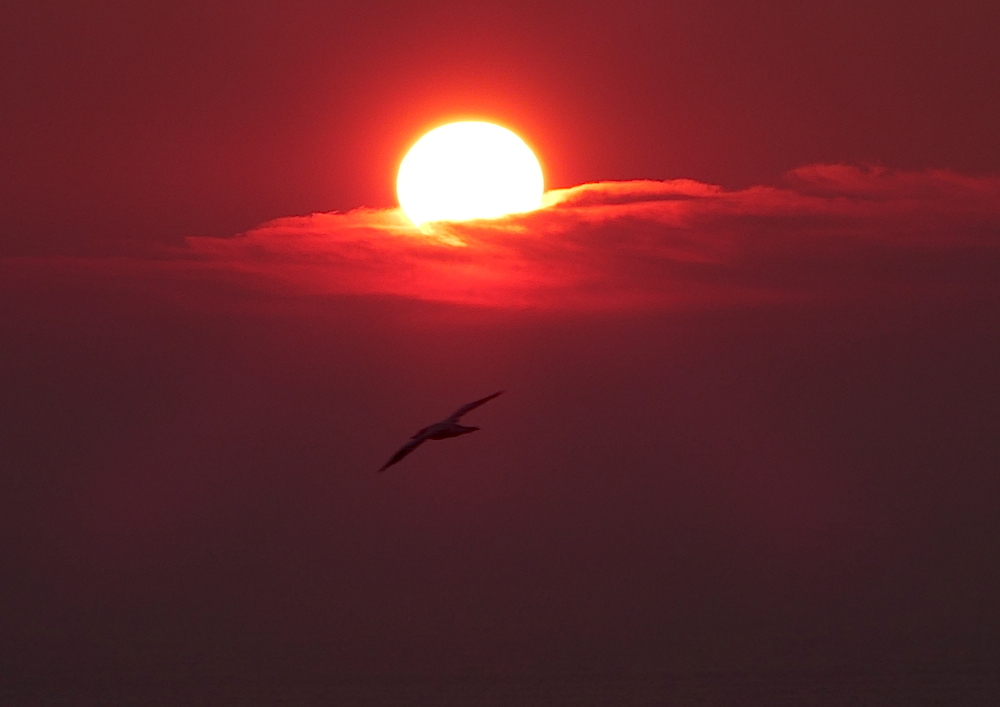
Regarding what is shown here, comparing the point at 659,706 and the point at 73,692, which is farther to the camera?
the point at 73,692

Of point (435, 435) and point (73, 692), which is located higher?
point (435, 435)

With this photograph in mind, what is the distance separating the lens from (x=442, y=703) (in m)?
82.1

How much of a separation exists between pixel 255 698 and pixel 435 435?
64.3 meters

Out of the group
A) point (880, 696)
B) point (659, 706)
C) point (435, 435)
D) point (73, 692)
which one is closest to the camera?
point (435, 435)

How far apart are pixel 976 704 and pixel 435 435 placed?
236ft

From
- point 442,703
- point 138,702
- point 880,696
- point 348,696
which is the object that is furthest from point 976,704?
point 138,702

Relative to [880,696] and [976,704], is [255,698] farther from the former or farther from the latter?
[976,704]

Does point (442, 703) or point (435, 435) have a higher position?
point (435, 435)

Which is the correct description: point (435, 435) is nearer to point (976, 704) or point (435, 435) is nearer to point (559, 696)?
point (559, 696)

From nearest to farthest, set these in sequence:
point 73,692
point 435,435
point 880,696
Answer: point 435,435 < point 880,696 < point 73,692

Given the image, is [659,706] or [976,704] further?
[976,704]

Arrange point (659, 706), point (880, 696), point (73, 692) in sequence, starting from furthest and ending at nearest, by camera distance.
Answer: point (73, 692) → point (880, 696) → point (659, 706)

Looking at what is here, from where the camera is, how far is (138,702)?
3287 inches

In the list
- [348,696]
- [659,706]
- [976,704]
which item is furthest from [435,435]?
[976,704]
